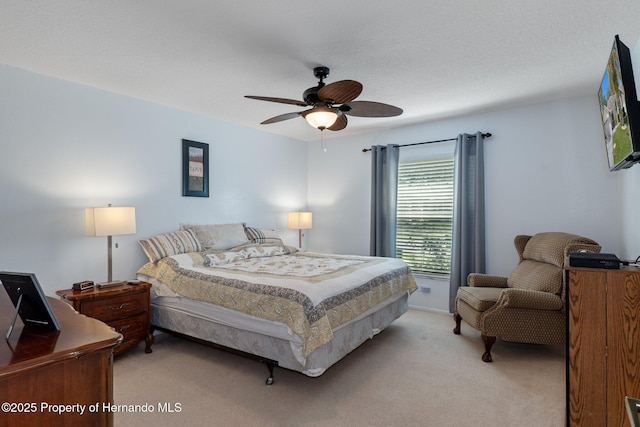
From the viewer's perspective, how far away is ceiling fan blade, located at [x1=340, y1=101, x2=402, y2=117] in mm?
2766

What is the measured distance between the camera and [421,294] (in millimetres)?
4867

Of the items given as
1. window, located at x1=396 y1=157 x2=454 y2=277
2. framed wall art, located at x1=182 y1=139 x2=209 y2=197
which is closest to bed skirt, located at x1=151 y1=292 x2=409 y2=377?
window, located at x1=396 y1=157 x2=454 y2=277

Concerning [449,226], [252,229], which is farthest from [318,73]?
[449,226]

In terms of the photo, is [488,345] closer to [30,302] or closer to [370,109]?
[370,109]

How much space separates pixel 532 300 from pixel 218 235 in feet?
10.9

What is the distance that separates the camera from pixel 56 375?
1.01m

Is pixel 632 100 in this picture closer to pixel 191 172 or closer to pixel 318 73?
pixel 318 73

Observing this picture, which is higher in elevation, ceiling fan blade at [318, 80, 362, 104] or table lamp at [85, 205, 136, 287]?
ceiling fan blade at [318, 80, 362, 104]

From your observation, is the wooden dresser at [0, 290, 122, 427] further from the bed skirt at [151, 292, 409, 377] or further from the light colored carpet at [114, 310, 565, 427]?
the bed skirt at [151, 292, 409, 377]

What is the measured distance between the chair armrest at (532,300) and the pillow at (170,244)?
3187 millimetres

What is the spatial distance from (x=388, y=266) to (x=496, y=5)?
242cm

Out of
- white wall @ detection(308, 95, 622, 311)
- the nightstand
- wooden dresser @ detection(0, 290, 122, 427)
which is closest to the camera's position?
wooden dresser @ detection(0, 290, 122, 427)

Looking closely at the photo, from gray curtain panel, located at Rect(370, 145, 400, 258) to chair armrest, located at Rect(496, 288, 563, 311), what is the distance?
2.06 metres

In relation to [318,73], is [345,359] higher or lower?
lower
